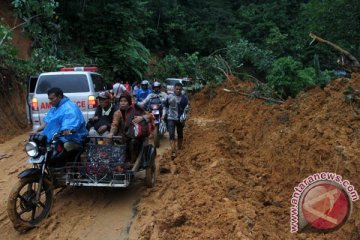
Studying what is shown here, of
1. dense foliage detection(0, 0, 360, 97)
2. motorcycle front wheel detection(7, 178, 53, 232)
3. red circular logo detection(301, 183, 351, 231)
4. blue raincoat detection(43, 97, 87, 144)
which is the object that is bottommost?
dense foliage detection(0, 0, 360, 97)

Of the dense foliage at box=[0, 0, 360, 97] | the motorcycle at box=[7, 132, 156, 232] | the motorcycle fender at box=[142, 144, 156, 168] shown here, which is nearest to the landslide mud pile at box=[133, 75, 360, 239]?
the motorcycle fender at box=[142, 144, 156, 168]

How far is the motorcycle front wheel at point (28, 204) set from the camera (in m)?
5.75

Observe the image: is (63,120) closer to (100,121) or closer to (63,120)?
(63,120)

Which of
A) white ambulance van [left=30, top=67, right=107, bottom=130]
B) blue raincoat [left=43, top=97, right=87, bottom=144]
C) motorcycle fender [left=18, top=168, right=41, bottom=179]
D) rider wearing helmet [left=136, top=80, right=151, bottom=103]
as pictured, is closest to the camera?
motorcycle fender [left=18, top=168, right=41, bottom=179]

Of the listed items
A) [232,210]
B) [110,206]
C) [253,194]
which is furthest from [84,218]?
[253,194]

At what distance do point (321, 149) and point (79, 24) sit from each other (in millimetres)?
19071

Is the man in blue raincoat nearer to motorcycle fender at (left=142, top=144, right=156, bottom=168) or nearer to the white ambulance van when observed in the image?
motorcycle fender at (left=142, top=144, right=156, bottom=168)

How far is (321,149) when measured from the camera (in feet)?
22.7

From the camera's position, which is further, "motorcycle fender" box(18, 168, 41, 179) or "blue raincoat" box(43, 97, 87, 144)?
"blue raincoat" box(43, 97, 87, 144)

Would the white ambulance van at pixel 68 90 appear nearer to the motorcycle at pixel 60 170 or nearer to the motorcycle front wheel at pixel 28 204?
the motorcycle at pixel 60 170

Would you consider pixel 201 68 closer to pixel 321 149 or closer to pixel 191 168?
pixel 191 168

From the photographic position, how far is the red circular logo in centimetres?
406

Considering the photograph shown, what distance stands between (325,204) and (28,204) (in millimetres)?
4059

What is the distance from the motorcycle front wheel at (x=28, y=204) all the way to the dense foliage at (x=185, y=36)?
9.14 meters
